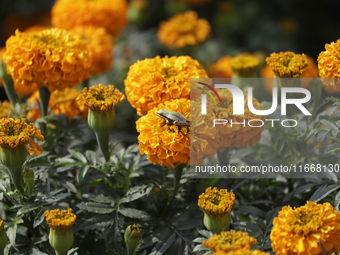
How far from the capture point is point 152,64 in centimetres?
138

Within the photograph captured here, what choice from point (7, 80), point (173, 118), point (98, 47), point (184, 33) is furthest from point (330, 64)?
point (184, 33)

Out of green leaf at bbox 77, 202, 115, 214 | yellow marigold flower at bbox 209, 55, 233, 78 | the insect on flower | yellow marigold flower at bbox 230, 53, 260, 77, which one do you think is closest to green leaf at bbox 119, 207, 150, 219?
green leaf at bbox 77, 202, 115, 214

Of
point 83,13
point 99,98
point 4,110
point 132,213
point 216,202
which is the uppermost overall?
point 83,13

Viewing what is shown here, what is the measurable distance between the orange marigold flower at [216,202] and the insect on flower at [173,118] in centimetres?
21

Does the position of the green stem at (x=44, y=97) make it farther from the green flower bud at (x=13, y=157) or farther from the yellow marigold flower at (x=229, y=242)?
the yellow marigold flower at (x=229, y=242)

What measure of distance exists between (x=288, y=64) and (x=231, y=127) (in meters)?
0.32

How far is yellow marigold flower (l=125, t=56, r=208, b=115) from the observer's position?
1.30 meters

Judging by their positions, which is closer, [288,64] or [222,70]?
[288,64]

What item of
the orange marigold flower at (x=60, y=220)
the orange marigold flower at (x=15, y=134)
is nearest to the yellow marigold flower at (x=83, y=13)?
the orange marigold flower at (x=15, y=134)

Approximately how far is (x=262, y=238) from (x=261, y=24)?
2.98 metres

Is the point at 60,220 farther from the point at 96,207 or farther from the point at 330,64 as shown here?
the point at 330,64

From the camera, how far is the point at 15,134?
46.2 inches

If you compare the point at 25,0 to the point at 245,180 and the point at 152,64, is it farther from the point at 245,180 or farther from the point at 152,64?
the point at 245,180

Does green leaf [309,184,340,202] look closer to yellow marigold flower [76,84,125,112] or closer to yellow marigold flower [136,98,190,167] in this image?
yellow marigold flower [136,98,190,167]
